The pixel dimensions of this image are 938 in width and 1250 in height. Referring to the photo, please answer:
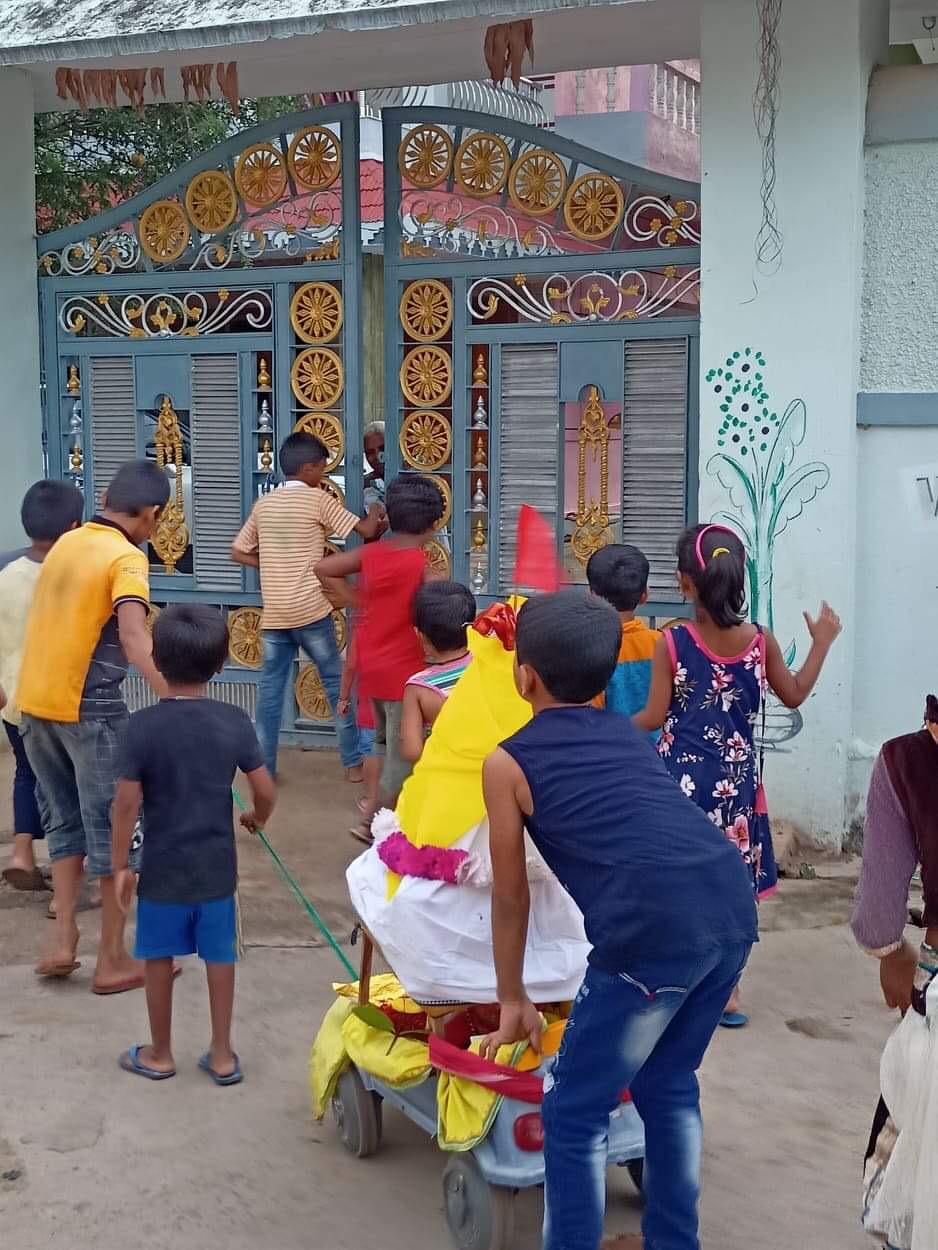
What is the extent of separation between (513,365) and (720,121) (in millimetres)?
1490

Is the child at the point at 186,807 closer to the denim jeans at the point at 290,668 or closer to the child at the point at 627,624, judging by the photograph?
the child at the point at 627,624

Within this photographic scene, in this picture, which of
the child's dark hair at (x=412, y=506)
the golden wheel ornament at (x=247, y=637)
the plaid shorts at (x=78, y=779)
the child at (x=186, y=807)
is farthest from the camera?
the golden wheel ornament at (x=247, y=637)

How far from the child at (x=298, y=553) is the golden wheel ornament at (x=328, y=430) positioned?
0.53m

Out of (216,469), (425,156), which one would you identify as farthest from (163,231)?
(425,156)

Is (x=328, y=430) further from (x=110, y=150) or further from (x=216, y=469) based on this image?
(x=110, y=150)

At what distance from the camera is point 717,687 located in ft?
13.5

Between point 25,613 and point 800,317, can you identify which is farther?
point 800,317

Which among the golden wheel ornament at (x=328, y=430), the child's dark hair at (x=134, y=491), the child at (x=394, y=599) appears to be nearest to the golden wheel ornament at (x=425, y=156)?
the golden wheel ornament at (x=328, y=430)

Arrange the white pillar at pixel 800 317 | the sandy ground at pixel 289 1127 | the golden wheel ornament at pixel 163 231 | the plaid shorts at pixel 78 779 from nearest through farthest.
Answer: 1. the sandy ground at pixel 289 1127
2. the plaid shorts at pixel 78 779
3. the white pillar at pixel 800 317
4. the golden wheel ornament at pixel 163 231

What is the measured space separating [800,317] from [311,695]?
306 centimetres

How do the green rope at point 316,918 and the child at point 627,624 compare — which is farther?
the child at point 627,624

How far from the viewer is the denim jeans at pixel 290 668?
6.74m

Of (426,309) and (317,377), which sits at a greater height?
(426,309)

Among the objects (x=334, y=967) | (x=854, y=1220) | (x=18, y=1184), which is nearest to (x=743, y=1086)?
(x=854, y=1220)
